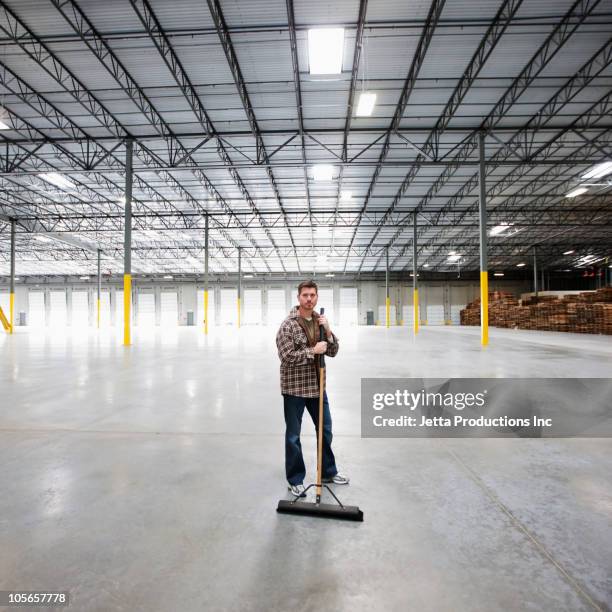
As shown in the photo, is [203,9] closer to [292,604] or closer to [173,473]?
[173,473]

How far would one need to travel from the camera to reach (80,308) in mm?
45062

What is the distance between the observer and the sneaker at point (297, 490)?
2498 millimetres

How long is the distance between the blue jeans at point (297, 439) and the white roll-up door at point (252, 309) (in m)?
40.6

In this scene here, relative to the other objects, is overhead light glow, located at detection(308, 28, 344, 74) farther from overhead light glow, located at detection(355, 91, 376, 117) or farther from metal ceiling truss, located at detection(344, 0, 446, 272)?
metal ceiling truss, located at detection(344, 0, 446, 272)

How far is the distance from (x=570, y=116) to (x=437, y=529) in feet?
57.1

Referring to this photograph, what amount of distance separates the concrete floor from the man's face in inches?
54.3

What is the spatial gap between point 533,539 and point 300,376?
168 centimetres

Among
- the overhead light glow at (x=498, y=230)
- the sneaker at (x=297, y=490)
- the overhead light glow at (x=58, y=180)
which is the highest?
the overhead light glow at (x=58, y=180)

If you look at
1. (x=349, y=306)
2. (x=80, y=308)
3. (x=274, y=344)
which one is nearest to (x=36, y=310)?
(x=80, y=308)

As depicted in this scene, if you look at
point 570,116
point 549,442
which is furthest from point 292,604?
point 570,116

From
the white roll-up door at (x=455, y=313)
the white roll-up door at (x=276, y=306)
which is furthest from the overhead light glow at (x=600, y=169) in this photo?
the white roll-up door at (x=276, y=306)

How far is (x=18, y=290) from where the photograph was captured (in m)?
46.2

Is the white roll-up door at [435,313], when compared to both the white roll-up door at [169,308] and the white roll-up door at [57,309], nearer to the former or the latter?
the white roll-up door at [169,308]

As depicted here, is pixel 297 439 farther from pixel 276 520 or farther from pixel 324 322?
pixel 324 322
